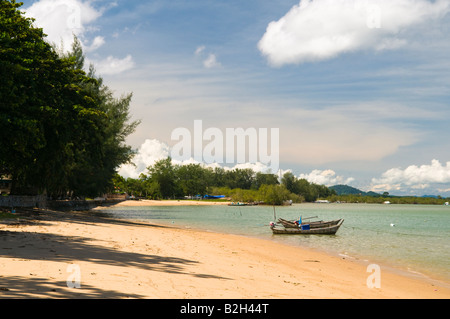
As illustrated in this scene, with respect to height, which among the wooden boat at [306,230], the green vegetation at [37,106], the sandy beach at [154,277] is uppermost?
the green vegetation at [37,106]

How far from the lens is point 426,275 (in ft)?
65.6

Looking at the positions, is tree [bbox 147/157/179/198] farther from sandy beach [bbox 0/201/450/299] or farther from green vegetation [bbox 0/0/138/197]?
sandy beach [bbox 0/201/450/299]

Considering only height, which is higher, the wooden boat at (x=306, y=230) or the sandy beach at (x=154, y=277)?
the sandy beach at (x=154, y=277)

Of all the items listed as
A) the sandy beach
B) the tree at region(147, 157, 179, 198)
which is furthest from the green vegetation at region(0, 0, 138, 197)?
the tree at region(147, 157, 179, 198)

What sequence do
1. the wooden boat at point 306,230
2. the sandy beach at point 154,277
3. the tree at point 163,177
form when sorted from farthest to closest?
the tree at point 163,177
the wooden boat at point 306,230
the sandy beach at point 154,277

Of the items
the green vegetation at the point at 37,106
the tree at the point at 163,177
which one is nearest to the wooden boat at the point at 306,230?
the green vegetation at the point at 37,106

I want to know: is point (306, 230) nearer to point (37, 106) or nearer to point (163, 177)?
point (37, 106)

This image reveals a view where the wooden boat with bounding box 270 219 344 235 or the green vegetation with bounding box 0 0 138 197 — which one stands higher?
the green vegetation with bounding box 0 0 138 197

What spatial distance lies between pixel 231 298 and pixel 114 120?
4363 centimetres

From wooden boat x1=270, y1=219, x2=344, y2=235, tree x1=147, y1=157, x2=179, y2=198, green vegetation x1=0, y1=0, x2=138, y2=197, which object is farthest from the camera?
tree x1=147, y1=157, x2=179, y2=198

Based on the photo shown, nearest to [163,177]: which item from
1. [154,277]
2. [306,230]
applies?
[306,230]

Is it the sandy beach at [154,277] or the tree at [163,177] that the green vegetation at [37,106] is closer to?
the sandy beach at [154,277]
